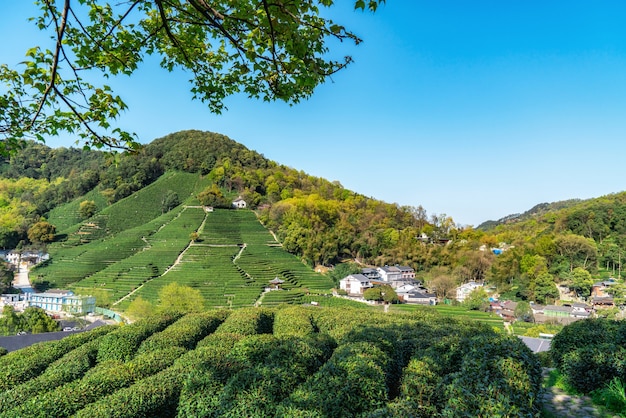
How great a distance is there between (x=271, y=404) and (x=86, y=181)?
92.8m

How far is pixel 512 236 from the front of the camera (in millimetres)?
75938

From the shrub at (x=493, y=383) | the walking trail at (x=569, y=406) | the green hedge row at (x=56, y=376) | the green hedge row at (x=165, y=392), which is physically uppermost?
the shrub at (x=493, y=383)

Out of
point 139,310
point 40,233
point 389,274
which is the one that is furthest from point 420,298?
point 40,233

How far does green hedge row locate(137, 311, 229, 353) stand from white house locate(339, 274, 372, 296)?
1529 inches

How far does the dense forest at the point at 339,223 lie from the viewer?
55531 mm

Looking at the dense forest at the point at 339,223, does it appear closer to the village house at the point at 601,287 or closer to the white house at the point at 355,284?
the village house at the point at 601,287

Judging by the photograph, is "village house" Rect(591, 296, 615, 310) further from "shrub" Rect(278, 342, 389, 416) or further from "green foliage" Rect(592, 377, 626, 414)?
"shrub" Rect(278, 342, 389, 416)

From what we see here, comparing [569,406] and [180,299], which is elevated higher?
[569,406]

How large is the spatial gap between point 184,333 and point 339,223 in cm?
6309

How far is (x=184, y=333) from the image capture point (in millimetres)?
11688

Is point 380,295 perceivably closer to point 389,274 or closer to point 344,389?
point 389,274

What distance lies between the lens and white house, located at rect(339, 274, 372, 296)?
5175 cm

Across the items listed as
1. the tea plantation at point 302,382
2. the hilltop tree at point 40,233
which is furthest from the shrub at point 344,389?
the hilltop tree at point 40,233

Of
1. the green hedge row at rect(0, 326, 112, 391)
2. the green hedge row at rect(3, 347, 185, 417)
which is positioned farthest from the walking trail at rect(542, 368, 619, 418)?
the green hedge row at rect(0, 326, 112, 391)
